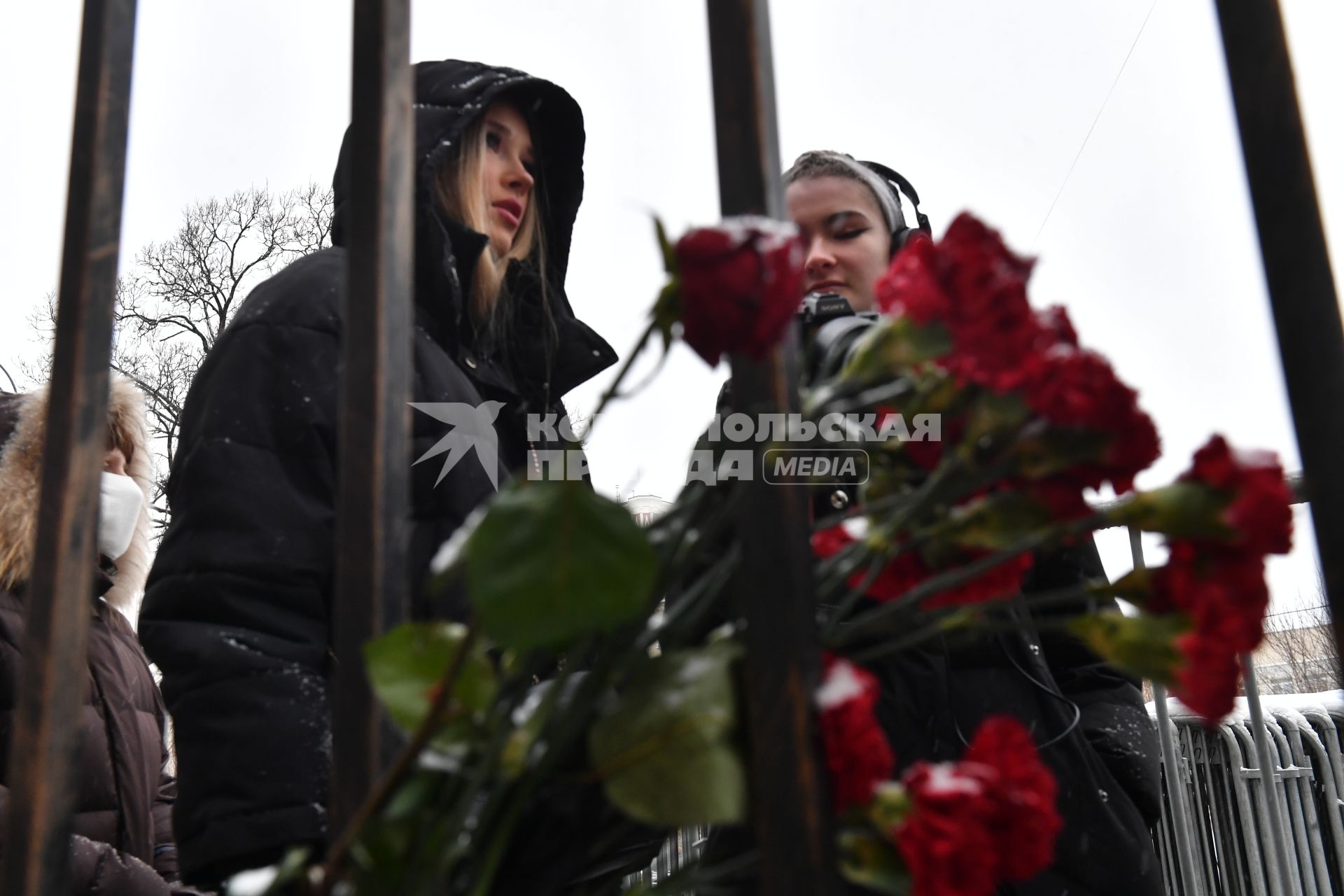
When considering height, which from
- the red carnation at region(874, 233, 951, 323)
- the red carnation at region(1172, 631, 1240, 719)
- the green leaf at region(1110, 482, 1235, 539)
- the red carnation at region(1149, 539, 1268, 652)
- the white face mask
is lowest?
the red carnation at region(1172, 631, 1240, 719)

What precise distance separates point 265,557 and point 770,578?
0.69 metres

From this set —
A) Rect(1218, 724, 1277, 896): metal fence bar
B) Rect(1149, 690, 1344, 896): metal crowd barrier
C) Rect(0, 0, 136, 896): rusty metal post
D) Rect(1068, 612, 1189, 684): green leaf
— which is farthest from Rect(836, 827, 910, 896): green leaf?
Rect(1218, 724, 1277, 896): metal fence bar

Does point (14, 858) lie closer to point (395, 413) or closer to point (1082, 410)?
point (395, 413)

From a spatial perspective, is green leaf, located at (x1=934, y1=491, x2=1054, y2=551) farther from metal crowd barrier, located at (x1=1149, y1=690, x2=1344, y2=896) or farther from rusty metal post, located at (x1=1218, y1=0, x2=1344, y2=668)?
metal crowd barrier, located at (x1=1149, y1=690, x2=1344, y2=896)

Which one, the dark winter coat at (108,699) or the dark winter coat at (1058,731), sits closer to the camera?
the dark winter coat at (1058,731)

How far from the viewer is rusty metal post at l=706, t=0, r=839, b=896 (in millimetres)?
397

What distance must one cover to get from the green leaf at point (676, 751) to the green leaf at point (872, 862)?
6cm

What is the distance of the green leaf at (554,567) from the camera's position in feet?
1.12

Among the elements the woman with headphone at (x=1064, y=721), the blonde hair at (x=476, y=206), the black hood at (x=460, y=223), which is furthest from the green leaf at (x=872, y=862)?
the blonde hair at (x=476, y=206)

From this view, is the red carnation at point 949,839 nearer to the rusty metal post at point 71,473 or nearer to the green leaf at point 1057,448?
the green leaf at point 1057,448

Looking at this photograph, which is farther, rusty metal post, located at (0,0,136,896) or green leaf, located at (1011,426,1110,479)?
rusty metal post, located at (0,0,136,896)

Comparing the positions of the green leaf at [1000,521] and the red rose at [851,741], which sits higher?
the green leaf at [1000,521]

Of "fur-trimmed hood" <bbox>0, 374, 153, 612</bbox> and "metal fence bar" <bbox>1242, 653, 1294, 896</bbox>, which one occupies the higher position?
"fur-trimmed hood" <bbox>0, 374, 153, 612</bbox>

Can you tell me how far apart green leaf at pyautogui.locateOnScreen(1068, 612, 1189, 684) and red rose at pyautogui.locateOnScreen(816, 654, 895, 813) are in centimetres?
9
